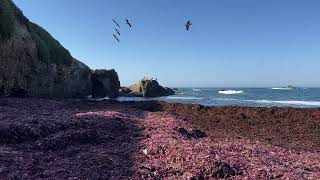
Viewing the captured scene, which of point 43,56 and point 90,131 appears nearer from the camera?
point 90,131

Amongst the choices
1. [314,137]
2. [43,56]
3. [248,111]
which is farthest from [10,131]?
[43,56]

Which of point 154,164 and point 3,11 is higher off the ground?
point 3,11

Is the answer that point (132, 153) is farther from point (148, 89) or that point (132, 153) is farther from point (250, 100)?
point (148, 89)

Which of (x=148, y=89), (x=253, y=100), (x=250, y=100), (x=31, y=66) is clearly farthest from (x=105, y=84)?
(x=31, y=66)

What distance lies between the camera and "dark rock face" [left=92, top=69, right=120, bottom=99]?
93438 mm

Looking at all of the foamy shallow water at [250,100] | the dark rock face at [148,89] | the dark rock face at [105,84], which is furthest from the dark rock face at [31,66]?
the dark rock face at [148,89]

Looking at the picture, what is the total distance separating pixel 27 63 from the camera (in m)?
53.3

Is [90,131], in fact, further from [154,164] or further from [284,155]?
[284,155]

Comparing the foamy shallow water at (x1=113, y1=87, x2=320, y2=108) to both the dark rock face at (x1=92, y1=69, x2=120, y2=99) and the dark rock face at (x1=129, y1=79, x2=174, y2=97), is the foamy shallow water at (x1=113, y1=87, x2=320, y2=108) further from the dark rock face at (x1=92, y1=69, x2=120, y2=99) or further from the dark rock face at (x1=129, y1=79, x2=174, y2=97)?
the dark rock face at (x1=129, y1=79, x2=174, y2=97)

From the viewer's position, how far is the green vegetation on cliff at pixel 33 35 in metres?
49.1

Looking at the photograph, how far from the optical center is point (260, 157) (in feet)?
49.5

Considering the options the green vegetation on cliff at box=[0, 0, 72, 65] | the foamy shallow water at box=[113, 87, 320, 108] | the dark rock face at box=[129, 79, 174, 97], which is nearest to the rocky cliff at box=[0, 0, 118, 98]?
the green vegetation on cliff at box=[0, 0, 72, 65]

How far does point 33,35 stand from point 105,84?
113ft

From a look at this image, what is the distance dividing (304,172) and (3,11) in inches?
1745
